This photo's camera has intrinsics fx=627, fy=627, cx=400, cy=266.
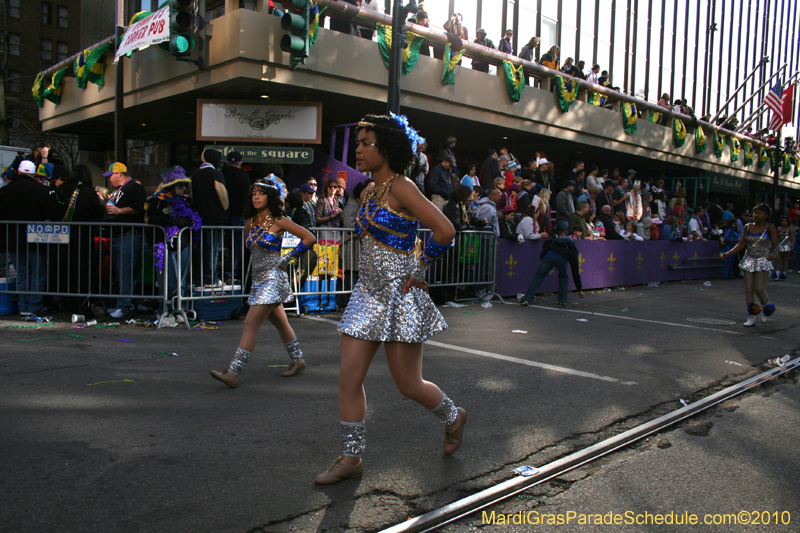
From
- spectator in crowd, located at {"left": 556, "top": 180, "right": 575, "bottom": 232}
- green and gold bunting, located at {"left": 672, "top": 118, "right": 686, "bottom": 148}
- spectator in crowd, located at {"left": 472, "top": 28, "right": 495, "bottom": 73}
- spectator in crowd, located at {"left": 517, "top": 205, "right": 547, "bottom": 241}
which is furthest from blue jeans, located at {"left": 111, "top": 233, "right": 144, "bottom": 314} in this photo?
green and gold bunting, located at {"left": 672, "top": 118, "right": 686, "bottom": 148}

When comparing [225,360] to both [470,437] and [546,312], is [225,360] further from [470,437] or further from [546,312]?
[546,312]

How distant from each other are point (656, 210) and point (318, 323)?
1682 cm

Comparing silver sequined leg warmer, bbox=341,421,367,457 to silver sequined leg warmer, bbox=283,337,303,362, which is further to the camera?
silver sequined leg warmer, bbox=283,337,303,362

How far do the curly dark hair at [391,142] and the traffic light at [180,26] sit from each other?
283 inches

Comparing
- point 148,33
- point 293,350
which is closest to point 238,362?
point 293,350

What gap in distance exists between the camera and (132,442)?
153 inches

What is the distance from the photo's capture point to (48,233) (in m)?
8.44

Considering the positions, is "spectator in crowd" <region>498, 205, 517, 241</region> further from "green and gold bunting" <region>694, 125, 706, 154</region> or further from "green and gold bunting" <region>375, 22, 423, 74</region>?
"green and gold bunting" <region>694, 125, 706, 154</region>

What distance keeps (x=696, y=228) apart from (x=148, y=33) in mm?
17247

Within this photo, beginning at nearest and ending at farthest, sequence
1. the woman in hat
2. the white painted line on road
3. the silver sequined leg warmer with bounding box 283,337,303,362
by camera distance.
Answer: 1. the silver sequined leg warmer with bounding box 283,337,303,362
2. the white painted line on road
3. the woman in hat

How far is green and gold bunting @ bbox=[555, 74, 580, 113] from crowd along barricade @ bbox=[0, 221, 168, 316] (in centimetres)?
1355

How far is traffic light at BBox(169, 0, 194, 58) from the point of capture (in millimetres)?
9297

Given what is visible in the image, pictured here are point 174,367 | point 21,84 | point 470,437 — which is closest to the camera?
point 470,437

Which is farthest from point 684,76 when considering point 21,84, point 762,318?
point 21,84
